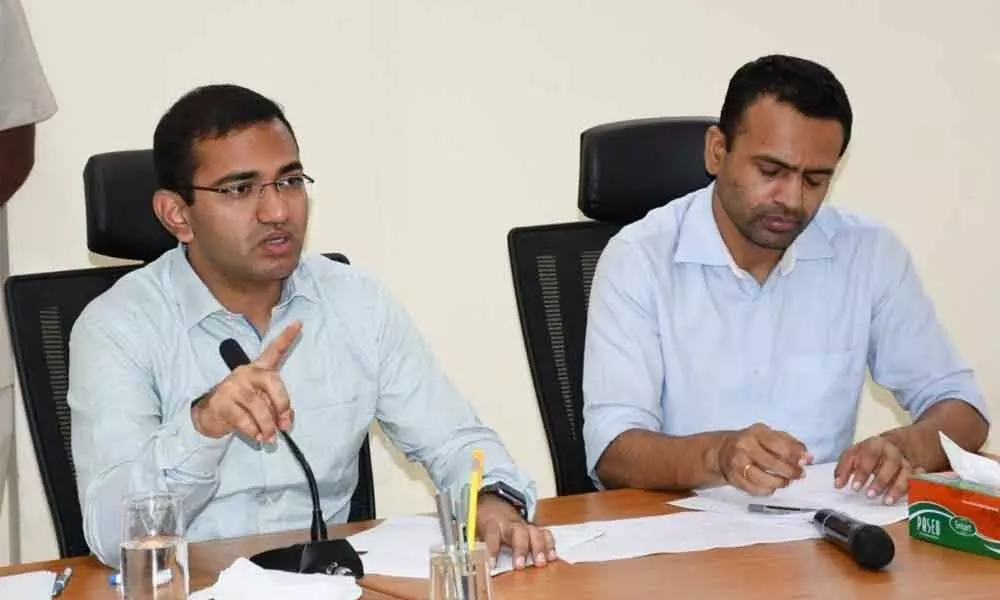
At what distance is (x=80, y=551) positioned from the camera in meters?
2.06

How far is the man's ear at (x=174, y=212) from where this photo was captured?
2123 mm

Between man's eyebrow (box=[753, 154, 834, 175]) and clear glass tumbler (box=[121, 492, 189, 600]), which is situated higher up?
man's eyebrow (box=[753, 154, 834, 175])

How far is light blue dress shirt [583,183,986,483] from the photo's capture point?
7.80 feet

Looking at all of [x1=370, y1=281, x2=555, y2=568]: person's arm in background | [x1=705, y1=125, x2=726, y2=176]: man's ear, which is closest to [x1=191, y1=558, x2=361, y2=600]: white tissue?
[x1=370, y1=281, x2=555, y2=568]: person's arm in background

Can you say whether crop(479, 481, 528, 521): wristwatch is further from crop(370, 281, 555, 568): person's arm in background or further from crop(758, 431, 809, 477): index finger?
crop(758, 431, 809, 477): index finger

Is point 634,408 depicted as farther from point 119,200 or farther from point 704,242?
point 119,200

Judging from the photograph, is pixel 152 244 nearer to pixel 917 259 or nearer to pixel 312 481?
pixel 312 481

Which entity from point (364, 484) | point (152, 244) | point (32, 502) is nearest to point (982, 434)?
point (364, 484)

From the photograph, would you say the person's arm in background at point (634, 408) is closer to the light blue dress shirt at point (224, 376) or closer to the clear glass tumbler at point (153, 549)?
the light blue dress shirt at point (224, 376)

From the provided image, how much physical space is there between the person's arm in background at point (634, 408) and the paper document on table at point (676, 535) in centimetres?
9

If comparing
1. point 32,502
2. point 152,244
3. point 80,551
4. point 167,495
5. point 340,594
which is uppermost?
point 152,244

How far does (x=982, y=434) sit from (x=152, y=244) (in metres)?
1.41

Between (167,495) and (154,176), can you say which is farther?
(154,176)

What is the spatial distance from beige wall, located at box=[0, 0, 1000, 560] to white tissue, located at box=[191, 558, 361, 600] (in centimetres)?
182
